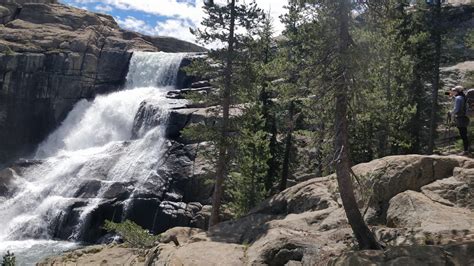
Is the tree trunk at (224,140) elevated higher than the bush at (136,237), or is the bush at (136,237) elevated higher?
the tree trunk at (224,140)

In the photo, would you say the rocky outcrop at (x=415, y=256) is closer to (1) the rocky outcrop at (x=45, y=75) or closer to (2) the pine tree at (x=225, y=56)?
(2) the pine tree at (x=225, y=56)

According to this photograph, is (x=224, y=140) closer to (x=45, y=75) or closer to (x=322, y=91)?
(x=322, y=91)

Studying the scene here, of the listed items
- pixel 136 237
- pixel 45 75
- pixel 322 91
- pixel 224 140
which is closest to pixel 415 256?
pixel 322 91

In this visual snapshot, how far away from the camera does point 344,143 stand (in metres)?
10.3

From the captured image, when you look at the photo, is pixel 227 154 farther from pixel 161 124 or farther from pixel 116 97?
pixel 116 97

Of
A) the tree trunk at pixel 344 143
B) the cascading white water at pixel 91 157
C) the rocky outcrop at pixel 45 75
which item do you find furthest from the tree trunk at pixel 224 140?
the rocky outcrop at pixel 45 75

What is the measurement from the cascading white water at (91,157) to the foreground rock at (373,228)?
1930cm

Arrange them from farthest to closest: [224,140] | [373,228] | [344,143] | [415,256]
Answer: [224,140], [373,228], [344,143], [415,256]

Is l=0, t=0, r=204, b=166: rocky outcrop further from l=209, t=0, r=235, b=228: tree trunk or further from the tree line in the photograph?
l=209, t=0, r=235, b=228: tree trunk

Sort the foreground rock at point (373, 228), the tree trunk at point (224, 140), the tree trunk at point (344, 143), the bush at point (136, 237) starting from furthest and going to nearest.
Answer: the tree trunk at point (224, 140) < the bush at point (136, 237) < the tree trunk at point (344, 143) < the foreground rock at point (373, 228)

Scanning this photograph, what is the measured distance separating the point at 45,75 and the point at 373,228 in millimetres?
45578

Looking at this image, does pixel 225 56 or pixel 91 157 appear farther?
pixel 91 157

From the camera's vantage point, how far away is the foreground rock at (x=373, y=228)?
845 centimetres

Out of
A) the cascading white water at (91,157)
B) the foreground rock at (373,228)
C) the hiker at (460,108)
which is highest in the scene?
the hiker at (460,108)
